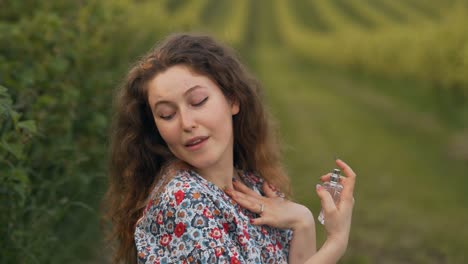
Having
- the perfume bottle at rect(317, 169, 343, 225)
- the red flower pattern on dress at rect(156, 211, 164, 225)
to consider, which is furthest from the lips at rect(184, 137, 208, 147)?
the perfume bottle at rect(317, 169, 343, 225)

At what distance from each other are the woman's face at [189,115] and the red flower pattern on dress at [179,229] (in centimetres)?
25

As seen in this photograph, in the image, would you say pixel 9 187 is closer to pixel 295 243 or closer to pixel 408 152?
pixel 295 243

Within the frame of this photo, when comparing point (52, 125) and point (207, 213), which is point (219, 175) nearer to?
point (207, 213)

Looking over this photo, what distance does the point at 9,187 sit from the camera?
308 centimetres

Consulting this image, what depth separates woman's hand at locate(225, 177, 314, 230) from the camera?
2.42 m

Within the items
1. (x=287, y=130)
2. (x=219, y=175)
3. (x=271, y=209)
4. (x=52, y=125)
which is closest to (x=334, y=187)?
(x=271, y=209)

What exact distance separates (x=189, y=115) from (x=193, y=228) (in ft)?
1.19

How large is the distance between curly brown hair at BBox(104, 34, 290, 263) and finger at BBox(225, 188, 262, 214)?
0.24 m

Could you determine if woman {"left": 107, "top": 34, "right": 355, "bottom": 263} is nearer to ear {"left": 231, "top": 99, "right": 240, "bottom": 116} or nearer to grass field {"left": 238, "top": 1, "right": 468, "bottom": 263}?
ear {"left": 231, "top": 99, "right": 240, "bottom": 116}

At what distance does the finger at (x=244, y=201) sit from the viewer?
7.91ft

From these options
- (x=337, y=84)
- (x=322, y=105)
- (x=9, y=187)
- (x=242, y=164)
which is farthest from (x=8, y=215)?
(x=337, y=84)

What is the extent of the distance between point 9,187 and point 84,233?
4.60 feet

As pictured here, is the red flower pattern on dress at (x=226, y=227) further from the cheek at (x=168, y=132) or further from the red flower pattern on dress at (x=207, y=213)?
the cheek at (x=168, y=132)

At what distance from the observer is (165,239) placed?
2209mm
